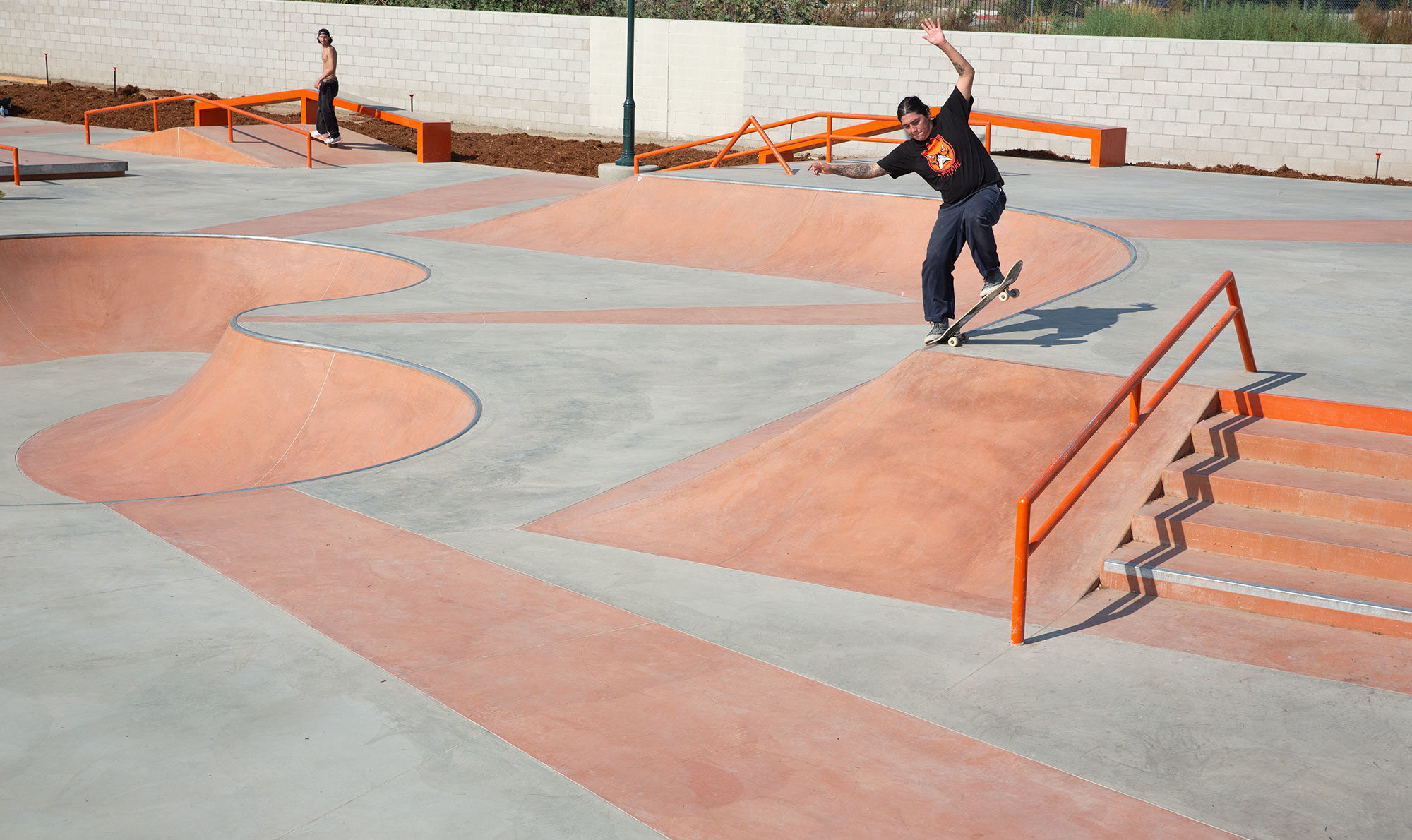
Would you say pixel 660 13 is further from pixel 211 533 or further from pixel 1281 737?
pixel 1281 737

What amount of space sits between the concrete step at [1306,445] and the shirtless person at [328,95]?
19.7 meters

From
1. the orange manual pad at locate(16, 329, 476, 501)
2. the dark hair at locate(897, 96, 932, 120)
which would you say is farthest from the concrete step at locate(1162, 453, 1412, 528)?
the orange manual pad at locate(16, 329, 476, 501)

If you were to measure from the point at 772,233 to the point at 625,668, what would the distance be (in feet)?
39.1

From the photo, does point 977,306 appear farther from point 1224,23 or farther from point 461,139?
point 461,139

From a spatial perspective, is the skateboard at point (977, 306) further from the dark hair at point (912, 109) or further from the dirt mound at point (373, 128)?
the dirt mound at point (373, 128)

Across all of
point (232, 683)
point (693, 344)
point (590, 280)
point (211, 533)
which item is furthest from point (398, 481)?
point (590, 280)

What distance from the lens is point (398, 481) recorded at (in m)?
7.69

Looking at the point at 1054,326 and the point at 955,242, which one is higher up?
the point at 955,242

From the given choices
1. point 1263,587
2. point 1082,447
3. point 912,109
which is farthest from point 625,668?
point 912,109

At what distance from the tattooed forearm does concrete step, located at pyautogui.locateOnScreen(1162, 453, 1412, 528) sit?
2.86m

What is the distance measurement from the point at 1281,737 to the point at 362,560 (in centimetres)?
432

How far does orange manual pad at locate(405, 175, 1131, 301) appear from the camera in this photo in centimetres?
1405

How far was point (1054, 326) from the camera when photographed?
8727 mm

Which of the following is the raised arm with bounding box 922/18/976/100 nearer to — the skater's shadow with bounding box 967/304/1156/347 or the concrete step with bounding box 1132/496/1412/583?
the skater's shadow with bounding box 967/304/1156/347
